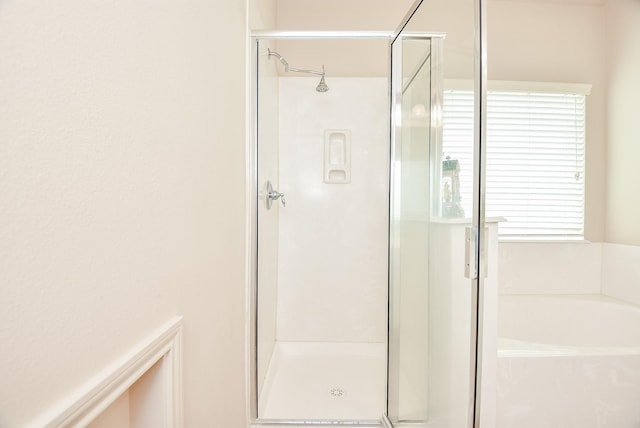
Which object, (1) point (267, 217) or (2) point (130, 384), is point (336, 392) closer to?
(1) point (267, 217)

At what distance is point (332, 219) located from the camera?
236 centimetres

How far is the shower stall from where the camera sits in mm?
1008

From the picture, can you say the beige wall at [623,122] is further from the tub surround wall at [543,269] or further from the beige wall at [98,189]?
the beige wall at [98,189]

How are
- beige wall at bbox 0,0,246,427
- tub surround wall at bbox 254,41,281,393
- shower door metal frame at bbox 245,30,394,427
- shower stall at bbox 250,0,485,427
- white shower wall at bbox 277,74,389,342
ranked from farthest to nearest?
white shower wall at bbox 277,74,389,342 < tub surround wall at bbox 254,41,281,393 < shower door metal frame at bbox 245,30,394,427 < shower stall at bbox 250,0,485,427 < beige wall at bbox 0,0,246,427

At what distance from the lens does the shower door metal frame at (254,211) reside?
141cm

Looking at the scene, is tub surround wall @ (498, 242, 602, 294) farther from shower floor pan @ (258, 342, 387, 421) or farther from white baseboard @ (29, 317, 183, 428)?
white baseboard @ (29, 317, 183, 428)

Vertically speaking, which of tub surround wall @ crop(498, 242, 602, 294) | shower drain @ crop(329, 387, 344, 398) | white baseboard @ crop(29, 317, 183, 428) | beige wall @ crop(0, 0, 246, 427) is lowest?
shower drain @ crop(329, 387, 344, 398)

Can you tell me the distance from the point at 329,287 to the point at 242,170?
4.32 feet

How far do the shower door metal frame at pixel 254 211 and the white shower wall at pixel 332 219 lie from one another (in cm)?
85

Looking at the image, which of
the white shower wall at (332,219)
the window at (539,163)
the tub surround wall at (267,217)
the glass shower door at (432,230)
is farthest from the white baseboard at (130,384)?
the window at (539,163)

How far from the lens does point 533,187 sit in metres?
2.21

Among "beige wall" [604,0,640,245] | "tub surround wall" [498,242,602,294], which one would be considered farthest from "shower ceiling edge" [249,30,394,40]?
"beige wall" [604,0,640,245]

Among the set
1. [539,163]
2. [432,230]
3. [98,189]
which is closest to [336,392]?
[432,230]

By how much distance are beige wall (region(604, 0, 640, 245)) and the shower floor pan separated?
1741mm
